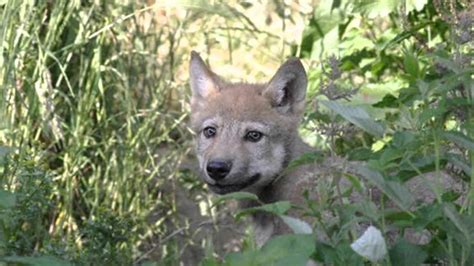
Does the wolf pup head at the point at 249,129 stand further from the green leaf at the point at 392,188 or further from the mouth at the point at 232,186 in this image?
the green leaf at the point at 392,188

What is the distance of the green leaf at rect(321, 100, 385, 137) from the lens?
11.8 ft

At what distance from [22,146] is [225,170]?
1.38 m

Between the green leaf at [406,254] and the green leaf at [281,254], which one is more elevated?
the green leaf at [281,254]

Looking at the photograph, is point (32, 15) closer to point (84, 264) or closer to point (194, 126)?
point (194, 126)

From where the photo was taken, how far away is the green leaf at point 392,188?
A: 356 centimetres

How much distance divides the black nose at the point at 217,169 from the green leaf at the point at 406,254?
6.23 feet

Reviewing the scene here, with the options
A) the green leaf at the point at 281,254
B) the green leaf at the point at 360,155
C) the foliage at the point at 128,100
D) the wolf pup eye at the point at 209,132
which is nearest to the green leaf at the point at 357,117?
the green leaf at the point at 281,254

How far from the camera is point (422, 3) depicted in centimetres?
653

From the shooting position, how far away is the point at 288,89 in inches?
235

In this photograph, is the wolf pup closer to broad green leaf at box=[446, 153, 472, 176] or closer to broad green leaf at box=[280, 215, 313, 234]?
broad green leaf at box=[446, 153, 472, 176]

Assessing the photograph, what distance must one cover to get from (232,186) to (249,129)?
→ 0.34 meters

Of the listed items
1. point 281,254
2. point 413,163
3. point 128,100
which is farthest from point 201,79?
point 281,254

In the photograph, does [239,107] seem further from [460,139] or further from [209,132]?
[460,139]

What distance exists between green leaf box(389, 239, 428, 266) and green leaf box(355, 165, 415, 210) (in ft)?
0.52
